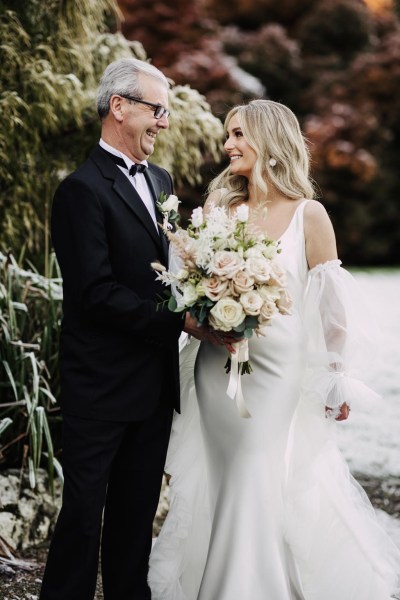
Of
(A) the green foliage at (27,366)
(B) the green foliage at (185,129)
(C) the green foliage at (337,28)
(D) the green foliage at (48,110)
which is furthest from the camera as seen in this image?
(C) the green foliage at (337,28)

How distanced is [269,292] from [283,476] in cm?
89

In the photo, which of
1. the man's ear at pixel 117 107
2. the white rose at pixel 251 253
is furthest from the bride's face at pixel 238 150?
the white rose at pixel 251 253

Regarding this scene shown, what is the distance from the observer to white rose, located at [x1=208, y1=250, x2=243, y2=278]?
253 centimetres

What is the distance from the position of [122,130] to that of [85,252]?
1.63 feet

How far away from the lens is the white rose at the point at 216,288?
8.34ft

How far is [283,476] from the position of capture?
10.2ft

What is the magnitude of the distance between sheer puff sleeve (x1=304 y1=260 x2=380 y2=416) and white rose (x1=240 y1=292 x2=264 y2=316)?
568 mm

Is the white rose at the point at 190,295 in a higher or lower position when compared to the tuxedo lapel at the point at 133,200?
lower

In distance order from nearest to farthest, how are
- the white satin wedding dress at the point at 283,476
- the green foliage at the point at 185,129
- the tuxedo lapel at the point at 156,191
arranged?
the tuxedo lapel at the point at 156,191 → the white satin wedding dress at the point at 283,476 → the green foliage at the point at 185,129

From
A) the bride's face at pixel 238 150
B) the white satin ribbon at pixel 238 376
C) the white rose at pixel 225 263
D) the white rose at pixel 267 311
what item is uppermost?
the bride's face at pixel 238 150

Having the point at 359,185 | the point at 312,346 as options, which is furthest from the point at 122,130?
the point at 359,185

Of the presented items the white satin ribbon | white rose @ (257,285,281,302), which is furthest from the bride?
white rose @ (257,285,281,302)

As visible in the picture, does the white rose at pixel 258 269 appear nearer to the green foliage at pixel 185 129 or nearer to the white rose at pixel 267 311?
the white rose at pixel 267 311

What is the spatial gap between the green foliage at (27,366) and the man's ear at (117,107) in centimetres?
133
